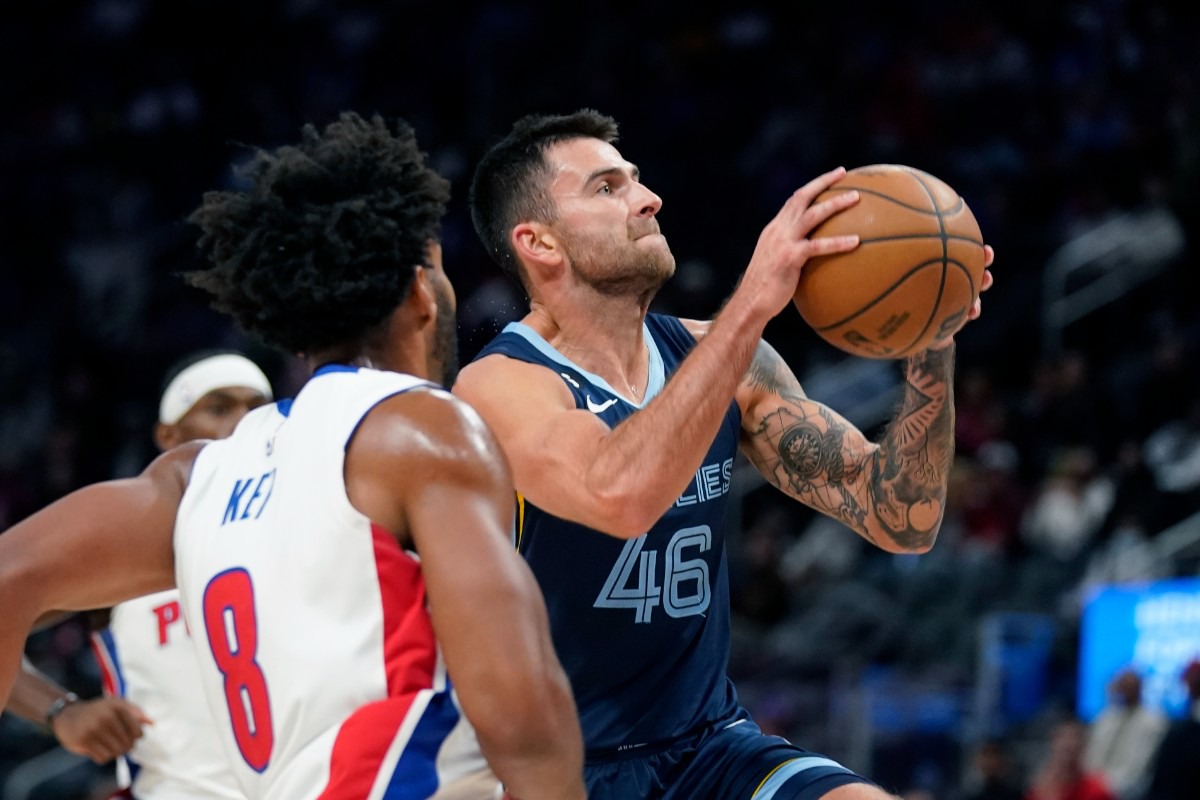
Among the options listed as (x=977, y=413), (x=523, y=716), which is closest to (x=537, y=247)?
(x=523, y=716)

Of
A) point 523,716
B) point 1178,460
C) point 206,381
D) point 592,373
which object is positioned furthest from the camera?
point 1178,460

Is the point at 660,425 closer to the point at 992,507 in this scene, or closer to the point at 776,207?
the point at 992,507

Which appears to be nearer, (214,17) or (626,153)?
(626,153)

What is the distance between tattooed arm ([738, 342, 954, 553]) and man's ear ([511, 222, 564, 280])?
60cm

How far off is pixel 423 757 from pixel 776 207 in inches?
438

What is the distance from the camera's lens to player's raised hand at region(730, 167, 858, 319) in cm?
360

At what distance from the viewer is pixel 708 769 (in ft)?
12.5

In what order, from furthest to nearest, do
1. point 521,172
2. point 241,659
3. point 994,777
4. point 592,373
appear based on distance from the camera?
point 994,777, point 521,172, point 592,373, point 241,659

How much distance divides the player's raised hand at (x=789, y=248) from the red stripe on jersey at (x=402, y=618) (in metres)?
1.28

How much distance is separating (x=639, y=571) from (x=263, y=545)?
1.40 meters

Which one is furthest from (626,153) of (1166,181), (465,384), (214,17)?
(465,384)

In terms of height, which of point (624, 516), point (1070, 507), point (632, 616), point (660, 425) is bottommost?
point (1070, 507)

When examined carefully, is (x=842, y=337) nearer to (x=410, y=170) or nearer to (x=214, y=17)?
(x=410, y=170)

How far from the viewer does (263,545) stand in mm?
2633
